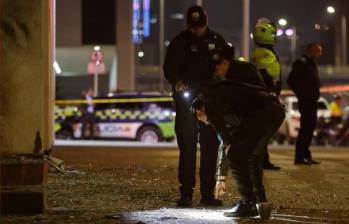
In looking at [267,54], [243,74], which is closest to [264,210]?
[243,74]

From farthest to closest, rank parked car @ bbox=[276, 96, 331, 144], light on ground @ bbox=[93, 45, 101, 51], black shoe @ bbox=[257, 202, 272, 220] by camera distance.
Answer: light on ground @ bbox=[93, 45, 101, 51]
parked car @ bbox=[276, 96, 331, 144]
black shoe @ bbox=[257, 202, 272, 220]

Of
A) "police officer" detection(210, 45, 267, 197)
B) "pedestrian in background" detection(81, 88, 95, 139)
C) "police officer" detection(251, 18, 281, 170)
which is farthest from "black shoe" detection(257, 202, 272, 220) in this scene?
"pedestrian in background" detection(81, 88, 95, 139)

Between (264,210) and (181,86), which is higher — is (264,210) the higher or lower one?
the lower one

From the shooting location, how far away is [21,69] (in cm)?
606

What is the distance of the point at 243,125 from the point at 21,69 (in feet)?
5.79

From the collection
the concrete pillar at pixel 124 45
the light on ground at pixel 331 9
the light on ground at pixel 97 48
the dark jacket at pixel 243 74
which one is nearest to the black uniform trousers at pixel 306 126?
the dark jacket at pixel 243 74

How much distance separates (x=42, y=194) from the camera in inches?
240

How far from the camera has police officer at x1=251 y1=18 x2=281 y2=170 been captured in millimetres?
9328

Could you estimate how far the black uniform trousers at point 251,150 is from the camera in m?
6.10

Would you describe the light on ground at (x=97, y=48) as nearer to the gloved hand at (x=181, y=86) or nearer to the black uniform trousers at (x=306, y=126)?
the black uniform trousers at (x=306, y=126)

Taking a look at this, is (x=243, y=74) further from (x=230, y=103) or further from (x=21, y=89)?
(x=21, y=89)

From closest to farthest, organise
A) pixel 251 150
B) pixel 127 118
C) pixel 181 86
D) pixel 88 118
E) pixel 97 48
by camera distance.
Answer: pixel 251 150, pixel 181 86, pixel 127 118, pixel 88 118, pixel 97 48

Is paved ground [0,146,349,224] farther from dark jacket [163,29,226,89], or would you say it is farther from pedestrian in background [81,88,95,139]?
pedestrian in background [81,88,95,139]

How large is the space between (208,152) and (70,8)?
26264 millimetres
